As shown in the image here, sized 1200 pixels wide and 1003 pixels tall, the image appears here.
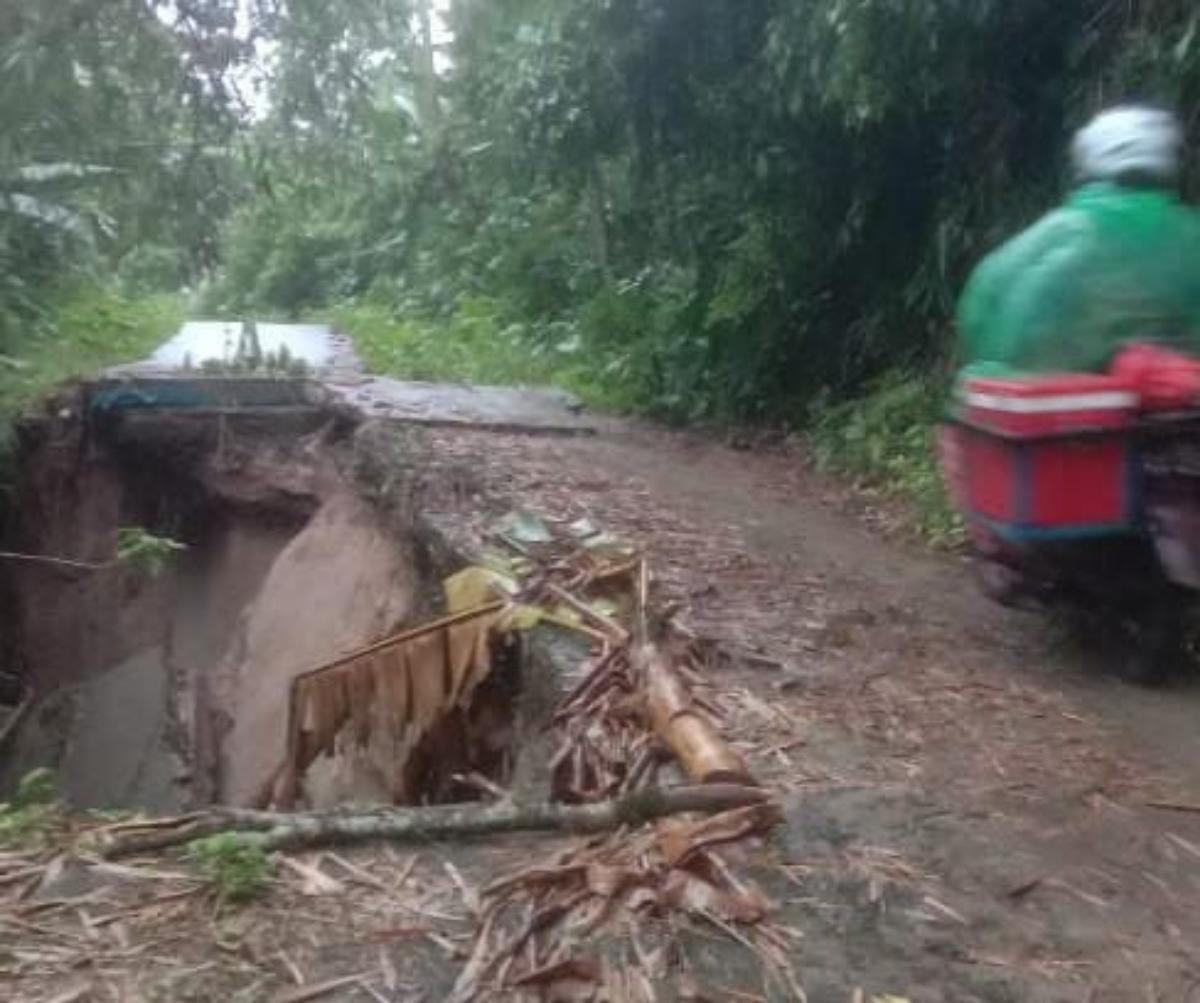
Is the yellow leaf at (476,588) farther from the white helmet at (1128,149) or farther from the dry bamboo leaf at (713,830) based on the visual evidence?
the white helmet at (1128,149)

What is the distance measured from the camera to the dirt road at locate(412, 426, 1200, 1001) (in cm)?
425

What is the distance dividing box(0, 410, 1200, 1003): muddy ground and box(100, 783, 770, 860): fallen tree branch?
7cm

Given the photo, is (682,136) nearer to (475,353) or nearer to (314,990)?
(475,353)

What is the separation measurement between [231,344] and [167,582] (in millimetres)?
3765

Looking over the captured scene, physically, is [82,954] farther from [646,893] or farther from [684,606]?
[684,606]

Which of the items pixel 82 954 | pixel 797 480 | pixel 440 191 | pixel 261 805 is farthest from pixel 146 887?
pixel 440 191

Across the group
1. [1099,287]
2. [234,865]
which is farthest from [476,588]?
[234,865]

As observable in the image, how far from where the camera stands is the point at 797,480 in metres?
11.2

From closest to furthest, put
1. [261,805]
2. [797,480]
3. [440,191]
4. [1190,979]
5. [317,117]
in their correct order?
[1190,979] → [261,805] → [797,480] → [317,117] → [440,191]

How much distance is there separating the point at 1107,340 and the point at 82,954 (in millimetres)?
3542

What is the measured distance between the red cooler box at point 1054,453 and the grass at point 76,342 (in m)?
7.84

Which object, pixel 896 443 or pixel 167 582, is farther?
pixel 167 582

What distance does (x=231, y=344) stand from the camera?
16875mm

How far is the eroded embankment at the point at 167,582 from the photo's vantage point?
10.9m
